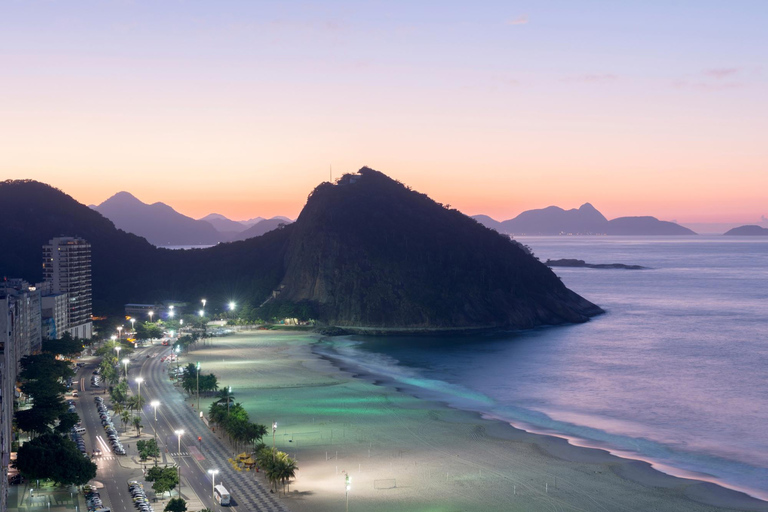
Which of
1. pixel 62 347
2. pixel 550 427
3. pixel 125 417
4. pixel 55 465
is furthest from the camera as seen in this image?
pixel 62 347

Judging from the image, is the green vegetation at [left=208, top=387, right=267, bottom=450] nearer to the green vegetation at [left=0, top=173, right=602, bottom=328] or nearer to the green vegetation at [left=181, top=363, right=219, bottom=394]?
the green vegetation at [left=181, top=363, right=219, bottom=394]

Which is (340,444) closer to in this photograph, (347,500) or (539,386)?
(347,500)

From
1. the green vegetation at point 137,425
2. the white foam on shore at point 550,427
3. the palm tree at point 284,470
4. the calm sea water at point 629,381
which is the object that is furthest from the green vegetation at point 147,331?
the palm tree at point 284,470

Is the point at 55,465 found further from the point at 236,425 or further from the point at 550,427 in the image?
the point at 550,427

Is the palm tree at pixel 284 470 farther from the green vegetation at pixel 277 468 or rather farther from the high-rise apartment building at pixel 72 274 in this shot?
the high-rise apartment building at pixel 72 274

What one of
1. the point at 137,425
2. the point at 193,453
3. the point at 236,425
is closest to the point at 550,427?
the point at 236,425
